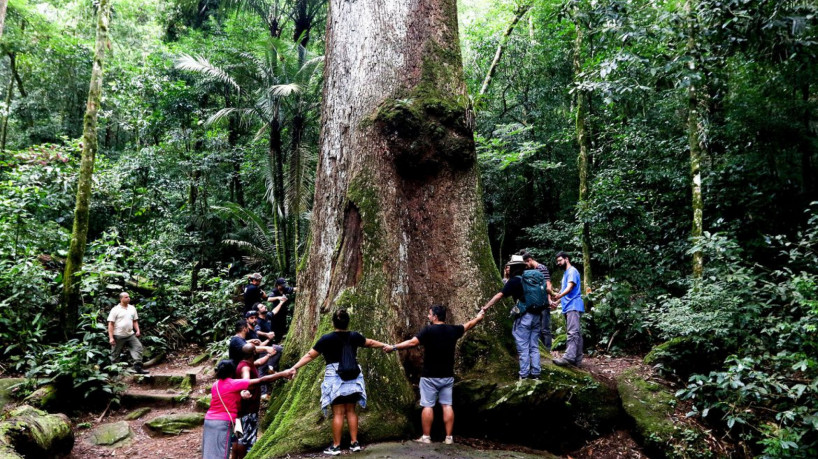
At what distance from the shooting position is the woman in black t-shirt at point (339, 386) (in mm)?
4516

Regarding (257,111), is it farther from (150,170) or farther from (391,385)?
(391,385)

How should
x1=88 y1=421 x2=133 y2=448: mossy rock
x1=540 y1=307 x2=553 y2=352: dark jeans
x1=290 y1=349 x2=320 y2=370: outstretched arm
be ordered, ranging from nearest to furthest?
x1=290 y1=349 x2=320 y2=370: outstretched arm < x1=88 y1=421 x2=133 y2=448: mossy rock < x1=540 y1=307 x2=553 y2=352: dark jeans

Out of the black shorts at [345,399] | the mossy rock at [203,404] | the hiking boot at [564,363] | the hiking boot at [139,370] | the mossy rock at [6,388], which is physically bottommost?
the mossy rock at [203,404]

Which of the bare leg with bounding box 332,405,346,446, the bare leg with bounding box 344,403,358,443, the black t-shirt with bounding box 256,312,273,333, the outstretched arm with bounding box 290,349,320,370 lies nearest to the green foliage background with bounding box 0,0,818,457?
the black t-shirt with bounding box 256,312,273,333

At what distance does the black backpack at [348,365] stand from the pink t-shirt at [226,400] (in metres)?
1.02

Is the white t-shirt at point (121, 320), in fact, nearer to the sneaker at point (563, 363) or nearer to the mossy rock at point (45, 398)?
the mossy rock at point (45, 398)

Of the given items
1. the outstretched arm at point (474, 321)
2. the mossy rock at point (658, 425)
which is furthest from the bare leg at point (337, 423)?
the mossy rock at point (658, 425)

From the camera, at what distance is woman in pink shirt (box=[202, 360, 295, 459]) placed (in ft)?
14.9

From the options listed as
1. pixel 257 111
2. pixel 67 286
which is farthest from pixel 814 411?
pixel 257 111

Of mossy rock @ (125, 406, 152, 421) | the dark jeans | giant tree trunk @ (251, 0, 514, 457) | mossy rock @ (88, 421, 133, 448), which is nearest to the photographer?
giant tree trunk @ (251, 0, 514, 457)

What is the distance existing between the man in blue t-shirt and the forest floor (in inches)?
12.1

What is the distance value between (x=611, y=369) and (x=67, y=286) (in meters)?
9.93

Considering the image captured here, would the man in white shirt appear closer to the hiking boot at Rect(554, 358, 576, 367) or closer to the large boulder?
the large boulder

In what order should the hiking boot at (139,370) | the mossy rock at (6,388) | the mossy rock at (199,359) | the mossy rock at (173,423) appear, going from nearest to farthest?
1. the mossy rock at (6,388)
2. the mossy rock at (173,423)
3. the hiking boot at (139,370)
4. the mossy rock at (199,359)
